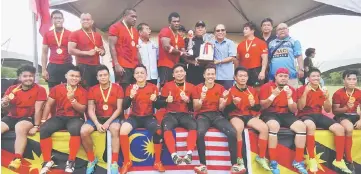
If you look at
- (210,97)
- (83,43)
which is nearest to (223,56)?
(210,97)

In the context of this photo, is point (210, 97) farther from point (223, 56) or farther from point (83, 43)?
point (83, 43)

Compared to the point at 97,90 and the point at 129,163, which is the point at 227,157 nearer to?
the point at 129,163

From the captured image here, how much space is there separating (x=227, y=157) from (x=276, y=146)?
0.60 metres

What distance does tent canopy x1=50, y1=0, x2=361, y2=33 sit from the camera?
7381 mm

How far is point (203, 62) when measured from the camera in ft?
16.2

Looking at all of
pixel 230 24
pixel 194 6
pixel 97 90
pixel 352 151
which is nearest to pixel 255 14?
pixel 230 24

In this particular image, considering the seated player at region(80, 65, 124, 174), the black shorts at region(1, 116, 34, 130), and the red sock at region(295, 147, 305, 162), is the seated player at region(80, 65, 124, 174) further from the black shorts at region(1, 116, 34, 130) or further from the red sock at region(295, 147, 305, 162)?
the red sock at region(295, 147, 305, 162)

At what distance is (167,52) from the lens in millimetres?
5023

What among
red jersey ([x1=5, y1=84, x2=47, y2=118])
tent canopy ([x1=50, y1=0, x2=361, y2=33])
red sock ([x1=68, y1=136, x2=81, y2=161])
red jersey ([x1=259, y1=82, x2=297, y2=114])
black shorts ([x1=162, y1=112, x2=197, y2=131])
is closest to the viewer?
red sock ([x1=68, y1=136, x2=81, y2=161])

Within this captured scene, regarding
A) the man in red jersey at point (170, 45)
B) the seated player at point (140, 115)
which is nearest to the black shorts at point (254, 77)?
the man in red jersey at point (170, 45)

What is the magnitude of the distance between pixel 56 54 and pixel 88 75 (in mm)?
570

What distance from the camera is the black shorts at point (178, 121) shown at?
4.09 metres

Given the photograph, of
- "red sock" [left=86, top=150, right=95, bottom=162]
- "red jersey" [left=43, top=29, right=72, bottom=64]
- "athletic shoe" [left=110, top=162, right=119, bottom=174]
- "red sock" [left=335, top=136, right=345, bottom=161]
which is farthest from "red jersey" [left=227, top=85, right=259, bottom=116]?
"red jersey" [left=43, top=29, right=72, bottom=64]

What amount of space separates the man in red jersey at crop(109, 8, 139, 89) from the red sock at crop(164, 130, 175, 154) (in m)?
1.10
